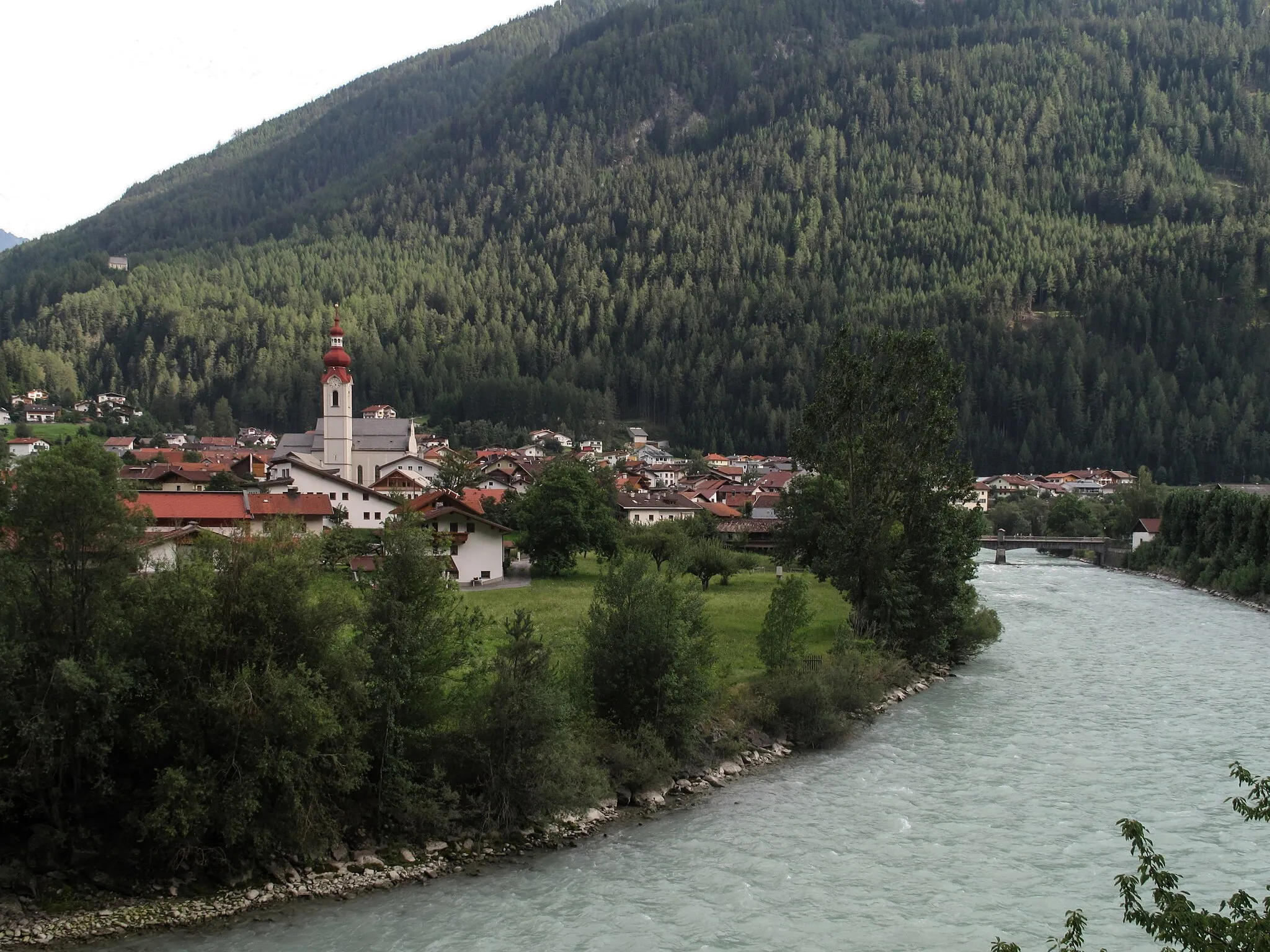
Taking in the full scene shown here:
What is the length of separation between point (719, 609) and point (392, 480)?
46.9 meters

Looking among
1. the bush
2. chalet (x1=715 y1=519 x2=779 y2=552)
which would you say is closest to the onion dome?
chalet (x1=715 y1=519 x2=779 y2=552)

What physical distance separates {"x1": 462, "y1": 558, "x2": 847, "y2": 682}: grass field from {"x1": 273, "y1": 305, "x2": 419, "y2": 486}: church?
39.5m

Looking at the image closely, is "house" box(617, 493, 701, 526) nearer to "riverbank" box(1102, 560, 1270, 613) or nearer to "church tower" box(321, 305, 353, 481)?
"church tower" box(321, 305, 353, 481)

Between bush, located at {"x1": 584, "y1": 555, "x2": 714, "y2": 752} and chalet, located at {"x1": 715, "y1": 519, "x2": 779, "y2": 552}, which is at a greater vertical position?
bush, located at {"x1": 584, "y1": 555, "x2": 714, "y2": 752}

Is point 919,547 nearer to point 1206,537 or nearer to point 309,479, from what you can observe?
point 309,479

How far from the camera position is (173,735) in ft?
73.4

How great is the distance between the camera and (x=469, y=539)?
58.4m

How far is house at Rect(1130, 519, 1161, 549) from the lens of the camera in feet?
338

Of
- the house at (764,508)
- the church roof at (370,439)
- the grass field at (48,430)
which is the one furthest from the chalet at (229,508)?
the grass field at (48,430)

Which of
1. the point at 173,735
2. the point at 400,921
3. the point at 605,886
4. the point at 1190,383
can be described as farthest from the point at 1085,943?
the point at 1190,383

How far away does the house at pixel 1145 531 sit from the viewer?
4062 inches

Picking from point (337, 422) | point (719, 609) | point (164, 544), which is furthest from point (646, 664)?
point (337, 422)

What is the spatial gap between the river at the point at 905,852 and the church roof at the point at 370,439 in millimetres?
80548

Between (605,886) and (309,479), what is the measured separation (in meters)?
53.1
